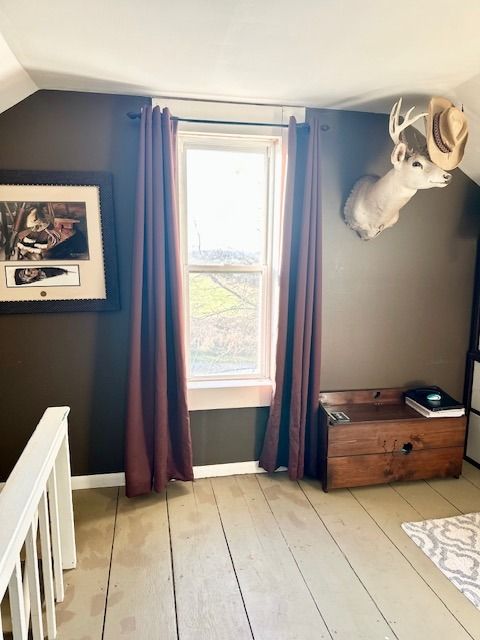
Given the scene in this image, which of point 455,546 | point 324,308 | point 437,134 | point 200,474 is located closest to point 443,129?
point 437,134

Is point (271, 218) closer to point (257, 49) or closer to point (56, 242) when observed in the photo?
point (257, 49)

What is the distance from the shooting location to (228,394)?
9.01ft

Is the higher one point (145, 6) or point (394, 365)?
point (145, 6)

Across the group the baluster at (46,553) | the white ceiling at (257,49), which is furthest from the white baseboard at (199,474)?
the white ceiling at (257,49)

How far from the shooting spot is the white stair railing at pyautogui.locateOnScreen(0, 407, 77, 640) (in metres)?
1.14

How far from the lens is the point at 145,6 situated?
157cm

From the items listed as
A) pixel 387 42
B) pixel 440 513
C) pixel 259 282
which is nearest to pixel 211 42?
pixel 387 42

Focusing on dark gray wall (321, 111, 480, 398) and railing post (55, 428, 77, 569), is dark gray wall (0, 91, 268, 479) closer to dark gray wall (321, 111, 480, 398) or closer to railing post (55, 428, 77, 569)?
railing post (55, 428, 77, 569)

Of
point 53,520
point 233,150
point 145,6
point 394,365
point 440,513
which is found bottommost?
point 440,513

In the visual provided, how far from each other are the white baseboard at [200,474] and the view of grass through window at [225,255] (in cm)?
59

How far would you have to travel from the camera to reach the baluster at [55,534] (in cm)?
174

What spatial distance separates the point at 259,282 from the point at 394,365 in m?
1.10

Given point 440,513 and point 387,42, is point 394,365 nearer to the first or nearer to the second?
point 440,513

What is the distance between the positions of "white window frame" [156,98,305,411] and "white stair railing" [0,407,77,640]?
97 cm
